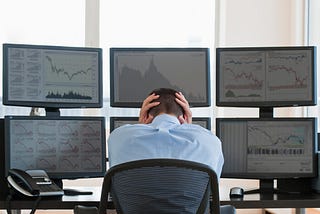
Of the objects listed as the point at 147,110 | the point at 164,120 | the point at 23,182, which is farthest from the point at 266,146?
the point at 23,182

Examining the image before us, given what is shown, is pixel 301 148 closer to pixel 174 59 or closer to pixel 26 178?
pixel 174 59

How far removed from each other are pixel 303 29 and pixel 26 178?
347 cm

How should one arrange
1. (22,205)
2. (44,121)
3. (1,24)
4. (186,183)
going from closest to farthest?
(186,183), (22,205), (44,121), (1,24)

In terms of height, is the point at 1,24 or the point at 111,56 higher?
the point at 1,24

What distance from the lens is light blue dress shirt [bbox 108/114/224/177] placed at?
1.78m

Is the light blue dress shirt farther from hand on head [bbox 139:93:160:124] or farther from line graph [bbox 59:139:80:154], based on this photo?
line graph [bbox 59:139:80:154]

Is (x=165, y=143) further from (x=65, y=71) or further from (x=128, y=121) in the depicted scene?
(x=65, y=71)

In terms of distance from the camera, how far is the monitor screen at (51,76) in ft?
8.53

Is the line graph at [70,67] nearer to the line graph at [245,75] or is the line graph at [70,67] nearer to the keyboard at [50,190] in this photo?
the keyboard at [50,190]

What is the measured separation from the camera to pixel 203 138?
6.06ft

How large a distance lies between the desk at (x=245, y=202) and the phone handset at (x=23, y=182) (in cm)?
5

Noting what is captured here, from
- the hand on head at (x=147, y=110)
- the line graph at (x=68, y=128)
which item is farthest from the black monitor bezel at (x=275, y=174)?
the line graph at (x=68, y=128)

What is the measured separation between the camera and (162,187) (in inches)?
65.8

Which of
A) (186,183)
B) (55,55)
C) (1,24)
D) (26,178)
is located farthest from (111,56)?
(1,24)
